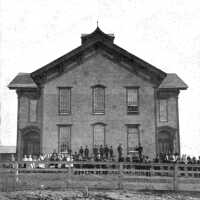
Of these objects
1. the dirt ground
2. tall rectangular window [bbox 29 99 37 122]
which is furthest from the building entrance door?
the dirt ground

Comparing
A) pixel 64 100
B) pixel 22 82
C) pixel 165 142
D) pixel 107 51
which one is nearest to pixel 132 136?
pixel 165 142

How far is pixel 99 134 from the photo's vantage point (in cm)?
3177

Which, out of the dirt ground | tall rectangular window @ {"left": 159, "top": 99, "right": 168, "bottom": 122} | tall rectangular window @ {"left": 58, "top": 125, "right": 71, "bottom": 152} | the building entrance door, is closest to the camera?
the dirt ground

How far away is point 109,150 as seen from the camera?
100ft

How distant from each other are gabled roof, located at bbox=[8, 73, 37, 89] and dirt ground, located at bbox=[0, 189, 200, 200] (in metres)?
18.0

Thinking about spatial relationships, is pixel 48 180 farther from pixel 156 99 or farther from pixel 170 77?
pixel 170 77

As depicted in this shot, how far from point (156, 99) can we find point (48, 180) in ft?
55.2

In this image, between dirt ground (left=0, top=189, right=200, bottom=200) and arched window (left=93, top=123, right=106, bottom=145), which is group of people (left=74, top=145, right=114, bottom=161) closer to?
arched window (left=93, top=123, right=106, bottom=145)

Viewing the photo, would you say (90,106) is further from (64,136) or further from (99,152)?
(99,152)

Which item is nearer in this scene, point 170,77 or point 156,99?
point 156,99

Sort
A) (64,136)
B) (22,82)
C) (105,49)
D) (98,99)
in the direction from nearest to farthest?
(64,136)
(98,99)
(105,49)
(22,82)

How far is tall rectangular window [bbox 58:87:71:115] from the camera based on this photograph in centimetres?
3200

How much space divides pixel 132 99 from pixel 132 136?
2.68 m

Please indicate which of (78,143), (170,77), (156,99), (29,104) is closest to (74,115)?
(78,143)
